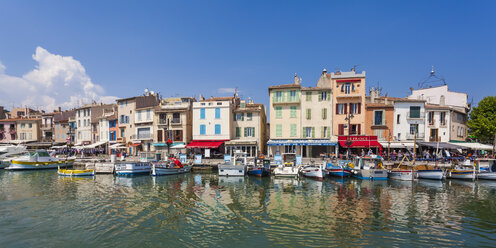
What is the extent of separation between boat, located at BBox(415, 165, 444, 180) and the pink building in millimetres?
84919

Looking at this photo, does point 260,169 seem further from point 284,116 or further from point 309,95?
point 309,95

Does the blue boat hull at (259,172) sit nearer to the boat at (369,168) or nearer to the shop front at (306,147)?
the shop front at (306,147)

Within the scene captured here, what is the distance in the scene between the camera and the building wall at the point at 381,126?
37.2 m

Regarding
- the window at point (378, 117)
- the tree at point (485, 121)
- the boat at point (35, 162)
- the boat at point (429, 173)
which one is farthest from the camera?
the window at point (378, 117)

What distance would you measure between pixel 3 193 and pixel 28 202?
5808mm

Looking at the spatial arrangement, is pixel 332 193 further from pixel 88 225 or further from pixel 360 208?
pixel 88 225

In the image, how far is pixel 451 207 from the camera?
1658cm

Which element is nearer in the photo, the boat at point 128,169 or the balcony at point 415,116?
the boat at point 128,169

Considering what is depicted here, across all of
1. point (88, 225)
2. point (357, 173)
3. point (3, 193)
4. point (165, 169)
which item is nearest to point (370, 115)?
point (357, 173)

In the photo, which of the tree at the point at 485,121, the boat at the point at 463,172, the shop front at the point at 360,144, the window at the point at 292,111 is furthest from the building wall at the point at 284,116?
the tree at the point at 485,121

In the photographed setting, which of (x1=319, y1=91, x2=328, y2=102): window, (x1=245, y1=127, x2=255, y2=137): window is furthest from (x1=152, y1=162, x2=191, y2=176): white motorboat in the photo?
(x1=319, y1=91, x2=328, y2=102): window

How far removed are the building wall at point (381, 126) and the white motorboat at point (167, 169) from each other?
94.2ft

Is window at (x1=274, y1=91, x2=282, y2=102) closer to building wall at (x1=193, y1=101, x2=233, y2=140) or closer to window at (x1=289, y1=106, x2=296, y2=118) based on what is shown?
window at (x1=289, y1=106, x2=296, y2=118)

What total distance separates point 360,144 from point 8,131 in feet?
267
